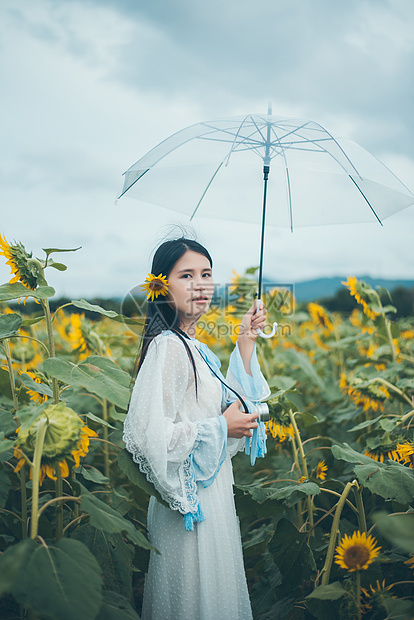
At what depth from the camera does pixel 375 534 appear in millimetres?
2074

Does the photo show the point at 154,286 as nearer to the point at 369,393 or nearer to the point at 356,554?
the point at 356,554

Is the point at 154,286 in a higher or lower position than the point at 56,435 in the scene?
higher

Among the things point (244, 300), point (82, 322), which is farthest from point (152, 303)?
point (244, 300)

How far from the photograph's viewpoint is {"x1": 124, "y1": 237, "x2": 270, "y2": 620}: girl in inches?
61.7

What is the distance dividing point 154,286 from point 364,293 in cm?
188

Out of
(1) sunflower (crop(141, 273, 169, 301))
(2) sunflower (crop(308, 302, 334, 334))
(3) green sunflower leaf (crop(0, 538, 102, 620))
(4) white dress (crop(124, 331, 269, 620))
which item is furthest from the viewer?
(2) sunflower (crop(308, 302, 334, 334))

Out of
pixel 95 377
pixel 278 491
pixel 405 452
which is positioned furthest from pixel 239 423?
pixel 405 452

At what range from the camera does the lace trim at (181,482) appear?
1.56 m

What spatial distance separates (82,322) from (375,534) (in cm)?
169

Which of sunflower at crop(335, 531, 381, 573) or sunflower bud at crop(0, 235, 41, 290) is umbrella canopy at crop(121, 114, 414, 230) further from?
sunflower at crop(335, 531, 381, 573)

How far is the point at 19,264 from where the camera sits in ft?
5.17

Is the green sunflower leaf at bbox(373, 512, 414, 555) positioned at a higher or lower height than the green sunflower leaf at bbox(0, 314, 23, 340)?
lower

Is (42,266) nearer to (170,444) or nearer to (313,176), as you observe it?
(170,444)

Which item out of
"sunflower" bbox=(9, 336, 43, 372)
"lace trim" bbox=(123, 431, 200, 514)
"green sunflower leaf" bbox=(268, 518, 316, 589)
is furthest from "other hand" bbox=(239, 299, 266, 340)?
"sunflower" bbox=(9, 336, 43, 372)
